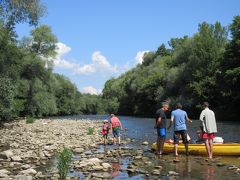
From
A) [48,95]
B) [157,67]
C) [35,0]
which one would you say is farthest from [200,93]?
[35,0]

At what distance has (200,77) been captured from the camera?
2534 inches

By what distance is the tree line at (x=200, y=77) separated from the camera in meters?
55.8

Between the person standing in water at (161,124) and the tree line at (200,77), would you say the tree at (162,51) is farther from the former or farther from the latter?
the person standing in water at (161,124)

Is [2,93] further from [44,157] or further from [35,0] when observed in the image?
[44,157]

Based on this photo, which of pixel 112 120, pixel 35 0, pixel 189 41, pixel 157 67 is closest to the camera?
pixel 112 120

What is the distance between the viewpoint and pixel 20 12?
29203 millimetres

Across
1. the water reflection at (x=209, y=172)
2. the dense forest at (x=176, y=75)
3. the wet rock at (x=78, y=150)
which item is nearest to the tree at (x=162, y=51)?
the dense forest at (x=176, y=75)

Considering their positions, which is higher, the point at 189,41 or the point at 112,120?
the point at 189,41

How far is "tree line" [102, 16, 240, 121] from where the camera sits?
5581cm

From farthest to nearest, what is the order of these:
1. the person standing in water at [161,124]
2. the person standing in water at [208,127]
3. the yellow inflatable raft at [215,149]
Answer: the person standing in water at [161,124] < the yellow inflatable raft at [215,149] < the person standing in water at [208,127]

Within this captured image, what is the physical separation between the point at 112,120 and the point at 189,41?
5414cm

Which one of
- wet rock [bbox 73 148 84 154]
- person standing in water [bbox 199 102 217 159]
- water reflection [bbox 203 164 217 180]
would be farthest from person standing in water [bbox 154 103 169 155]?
wet rock [bbox 73 148 84 154]

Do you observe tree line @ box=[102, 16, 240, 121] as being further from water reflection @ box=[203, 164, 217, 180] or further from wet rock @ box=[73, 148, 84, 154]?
water reflection @ box=[203, 164, 217, 180]

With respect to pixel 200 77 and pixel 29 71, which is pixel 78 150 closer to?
pixel 29 71
